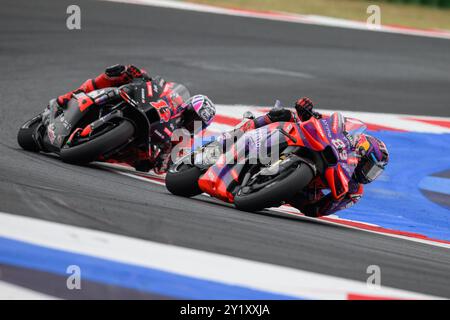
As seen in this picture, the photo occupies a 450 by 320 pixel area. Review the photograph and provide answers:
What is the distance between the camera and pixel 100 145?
8305mm

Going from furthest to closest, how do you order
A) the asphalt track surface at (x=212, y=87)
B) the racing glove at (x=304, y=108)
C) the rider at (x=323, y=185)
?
1. the rider at (x=323, y=185)
2. the racing glove at (x=304, y=108)
3. the asphalt track surface at (x=212, y=87)

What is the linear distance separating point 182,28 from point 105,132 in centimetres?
916

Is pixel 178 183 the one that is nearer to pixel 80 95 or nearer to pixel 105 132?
pixel 105 132

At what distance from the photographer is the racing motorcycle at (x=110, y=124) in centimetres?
844

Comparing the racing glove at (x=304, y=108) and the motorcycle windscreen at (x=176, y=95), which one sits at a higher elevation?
the racing glove at (x=304, y=108)

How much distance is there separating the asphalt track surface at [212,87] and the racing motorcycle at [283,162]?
0.58 feet

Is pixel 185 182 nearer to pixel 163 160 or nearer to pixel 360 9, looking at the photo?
pixel 163 160

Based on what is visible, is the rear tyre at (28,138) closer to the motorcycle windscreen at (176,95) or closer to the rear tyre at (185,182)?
the motorcycle windscreen at (176,95)

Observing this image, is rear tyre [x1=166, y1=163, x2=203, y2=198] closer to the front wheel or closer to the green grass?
the front wheel

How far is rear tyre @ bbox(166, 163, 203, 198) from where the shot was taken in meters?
7.97

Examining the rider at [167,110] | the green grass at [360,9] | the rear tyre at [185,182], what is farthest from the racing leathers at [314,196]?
the green grass at [360,9]

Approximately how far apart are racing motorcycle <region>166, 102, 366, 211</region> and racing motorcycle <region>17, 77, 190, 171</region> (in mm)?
1056

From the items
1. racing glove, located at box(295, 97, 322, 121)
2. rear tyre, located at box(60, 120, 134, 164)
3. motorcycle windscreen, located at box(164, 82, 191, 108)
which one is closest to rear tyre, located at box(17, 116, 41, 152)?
rear tyre, located at box(60, 120, 134, 164)

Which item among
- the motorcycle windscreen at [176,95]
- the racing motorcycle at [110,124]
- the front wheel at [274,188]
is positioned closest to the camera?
the front wheel at [274,188]
